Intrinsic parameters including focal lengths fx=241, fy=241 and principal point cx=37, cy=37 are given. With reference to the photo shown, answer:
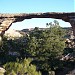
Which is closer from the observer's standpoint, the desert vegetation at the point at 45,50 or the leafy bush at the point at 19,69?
the leafy bush at the point at 19,69

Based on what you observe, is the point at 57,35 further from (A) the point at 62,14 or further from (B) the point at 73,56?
(A) the point at 62,14

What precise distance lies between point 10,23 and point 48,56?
20334 mm

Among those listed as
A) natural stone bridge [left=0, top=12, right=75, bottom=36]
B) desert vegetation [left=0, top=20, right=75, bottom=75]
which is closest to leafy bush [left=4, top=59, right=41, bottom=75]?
natural stone bridge [left=0, top=12, right=75, bottom=36]

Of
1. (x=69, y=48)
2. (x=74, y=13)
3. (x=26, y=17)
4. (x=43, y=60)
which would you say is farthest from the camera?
(x=69, y=48)

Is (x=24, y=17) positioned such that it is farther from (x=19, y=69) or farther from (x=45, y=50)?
(x=45, y=50)

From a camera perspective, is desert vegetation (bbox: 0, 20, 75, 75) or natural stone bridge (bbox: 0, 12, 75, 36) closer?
natural stone bridge (bbox: 0, 12, 75, 36)

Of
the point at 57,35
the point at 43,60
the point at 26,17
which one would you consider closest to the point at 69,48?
the point at 57,35

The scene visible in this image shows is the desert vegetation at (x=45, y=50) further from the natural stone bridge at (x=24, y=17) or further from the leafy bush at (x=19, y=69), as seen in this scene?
the natural stone bridge at (x=24, y=17)

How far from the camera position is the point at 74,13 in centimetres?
1919

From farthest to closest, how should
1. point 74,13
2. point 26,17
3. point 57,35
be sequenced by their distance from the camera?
point 57,35 < point 26,17 < point 74,13

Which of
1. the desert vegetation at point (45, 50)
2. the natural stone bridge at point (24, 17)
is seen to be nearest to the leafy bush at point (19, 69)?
the natural stone bridge at point (24, 17)

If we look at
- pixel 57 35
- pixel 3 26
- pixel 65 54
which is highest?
pixel 3 26

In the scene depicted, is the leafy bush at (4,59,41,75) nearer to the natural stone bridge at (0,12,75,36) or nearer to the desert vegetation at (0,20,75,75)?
the natural stone bridge at (0,12,75,36)

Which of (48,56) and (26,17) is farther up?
(26,17)
